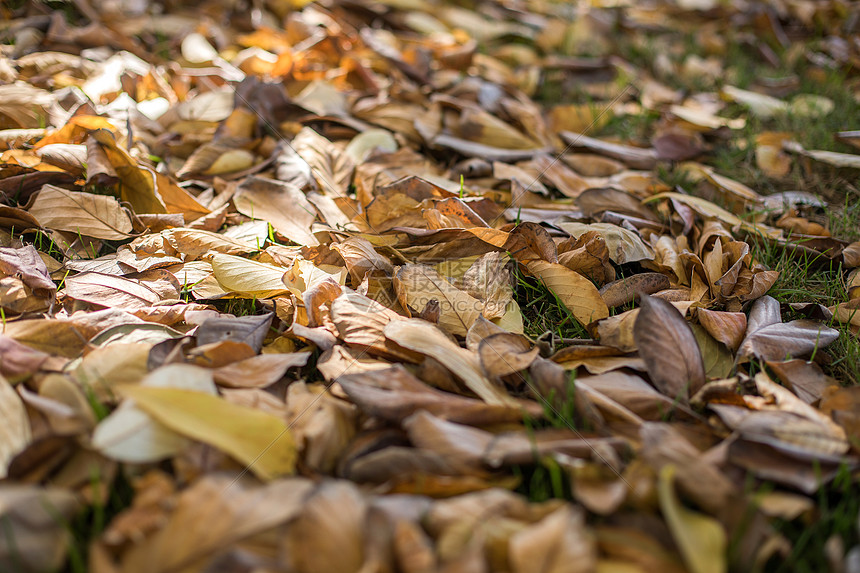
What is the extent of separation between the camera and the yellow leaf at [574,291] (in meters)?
1.29

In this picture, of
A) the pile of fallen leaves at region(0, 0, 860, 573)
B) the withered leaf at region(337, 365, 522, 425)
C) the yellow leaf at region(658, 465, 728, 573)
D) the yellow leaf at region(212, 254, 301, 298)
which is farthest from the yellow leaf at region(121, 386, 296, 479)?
the yellow leaf at region(658, 465, 728, 573)

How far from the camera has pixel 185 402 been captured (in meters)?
0.90

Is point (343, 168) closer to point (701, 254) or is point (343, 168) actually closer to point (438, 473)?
point (701, 254)

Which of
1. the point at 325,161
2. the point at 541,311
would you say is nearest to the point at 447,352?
the point at 541,311

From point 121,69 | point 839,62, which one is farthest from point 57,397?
point 839,62

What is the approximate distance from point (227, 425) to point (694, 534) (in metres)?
0.64

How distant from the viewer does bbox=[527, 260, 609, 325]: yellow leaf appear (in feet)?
4.24

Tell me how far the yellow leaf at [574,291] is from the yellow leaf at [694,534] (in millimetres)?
492

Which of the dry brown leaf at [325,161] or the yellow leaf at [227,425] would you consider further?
the dry brown leaf at [325,161]

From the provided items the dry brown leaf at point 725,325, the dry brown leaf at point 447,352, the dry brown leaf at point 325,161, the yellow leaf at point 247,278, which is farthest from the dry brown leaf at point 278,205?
the dry brown leaf at point 725,325

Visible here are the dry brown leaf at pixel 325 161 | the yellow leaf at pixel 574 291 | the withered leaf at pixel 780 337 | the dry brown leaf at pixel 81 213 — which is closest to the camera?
the withered leaf at pixel 780 337

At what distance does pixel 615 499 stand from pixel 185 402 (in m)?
0.61

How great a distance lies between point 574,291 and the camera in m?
1.32

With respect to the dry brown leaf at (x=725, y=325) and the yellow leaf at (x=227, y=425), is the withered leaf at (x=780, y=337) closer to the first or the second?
the dry brown leaf at (x=725, y=325)
